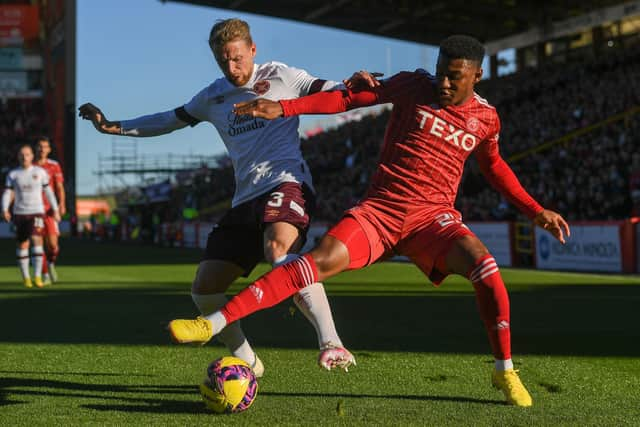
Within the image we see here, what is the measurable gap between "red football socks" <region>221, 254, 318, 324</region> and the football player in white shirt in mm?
409

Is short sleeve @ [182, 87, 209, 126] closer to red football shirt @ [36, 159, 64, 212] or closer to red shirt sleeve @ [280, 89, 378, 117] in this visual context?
red shirt sleeve @ [280, 89, 378, 117]

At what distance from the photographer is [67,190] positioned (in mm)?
49906

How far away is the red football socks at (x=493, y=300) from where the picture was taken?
4.66 metres

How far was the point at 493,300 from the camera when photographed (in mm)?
4730

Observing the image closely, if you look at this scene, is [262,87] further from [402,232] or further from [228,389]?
[228,389]

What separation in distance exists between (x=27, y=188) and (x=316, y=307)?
392 inches

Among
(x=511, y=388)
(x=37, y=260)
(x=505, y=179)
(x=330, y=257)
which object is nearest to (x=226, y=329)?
(x=330, y=257)

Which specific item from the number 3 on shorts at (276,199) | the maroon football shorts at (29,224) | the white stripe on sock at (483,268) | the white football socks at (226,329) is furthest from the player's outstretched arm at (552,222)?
the maroon football shorts at (29,224)

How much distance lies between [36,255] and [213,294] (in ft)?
31.3

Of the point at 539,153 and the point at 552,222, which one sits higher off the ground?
the point at 539,153

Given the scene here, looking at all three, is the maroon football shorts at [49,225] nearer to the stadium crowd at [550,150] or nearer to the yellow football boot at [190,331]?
the yellow football boot at [190,331]

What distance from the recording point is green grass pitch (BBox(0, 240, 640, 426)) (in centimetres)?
449

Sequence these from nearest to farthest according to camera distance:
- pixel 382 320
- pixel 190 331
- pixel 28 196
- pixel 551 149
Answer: pixel 190 331 < pixel 382 320 < pixel 28 196 < pixel 551 149

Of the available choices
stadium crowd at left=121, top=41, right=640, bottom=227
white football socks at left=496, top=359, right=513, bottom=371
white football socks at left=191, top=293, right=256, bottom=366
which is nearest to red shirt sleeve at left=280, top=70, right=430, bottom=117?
white football socks at left=191, top=293, right=256, bottom=366
